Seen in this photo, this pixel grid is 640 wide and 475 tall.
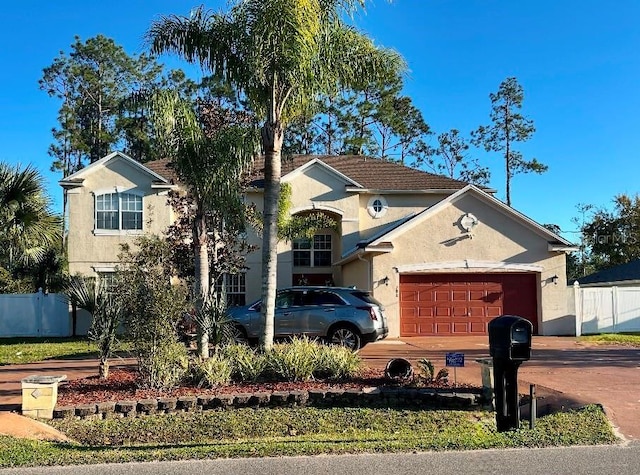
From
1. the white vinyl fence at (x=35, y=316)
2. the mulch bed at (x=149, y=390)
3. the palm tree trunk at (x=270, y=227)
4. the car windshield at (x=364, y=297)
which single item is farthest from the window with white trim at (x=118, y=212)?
the mulch bed at (x=149, y=390)

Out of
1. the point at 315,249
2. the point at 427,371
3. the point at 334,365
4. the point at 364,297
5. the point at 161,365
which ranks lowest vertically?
the point at 427,371

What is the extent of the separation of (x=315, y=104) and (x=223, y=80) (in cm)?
197

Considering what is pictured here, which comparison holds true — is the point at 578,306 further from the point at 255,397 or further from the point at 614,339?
the point at 255,397

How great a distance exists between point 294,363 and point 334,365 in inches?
27.8

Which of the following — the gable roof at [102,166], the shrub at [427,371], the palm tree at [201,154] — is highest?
the gable roof at [102,166]

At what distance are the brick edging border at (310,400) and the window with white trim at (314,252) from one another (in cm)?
1715

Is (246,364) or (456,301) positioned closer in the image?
(246,364)

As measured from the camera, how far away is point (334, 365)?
34.4 feet

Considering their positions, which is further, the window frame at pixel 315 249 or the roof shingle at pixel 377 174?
the window frame at pixel 315 249

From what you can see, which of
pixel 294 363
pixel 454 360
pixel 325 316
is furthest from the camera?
pixel 325 316

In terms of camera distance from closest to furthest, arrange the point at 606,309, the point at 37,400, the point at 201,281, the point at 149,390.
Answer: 1. the point at 37,400
2. the point at 149,390
3. the point at 201,281
4. the point at 606,309

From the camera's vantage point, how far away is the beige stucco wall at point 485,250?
20.4 meters

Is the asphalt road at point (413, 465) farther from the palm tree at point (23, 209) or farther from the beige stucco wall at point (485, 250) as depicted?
the beige stucco wall at point (485, 250)

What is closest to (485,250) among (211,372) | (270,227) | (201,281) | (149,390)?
(270,227)
